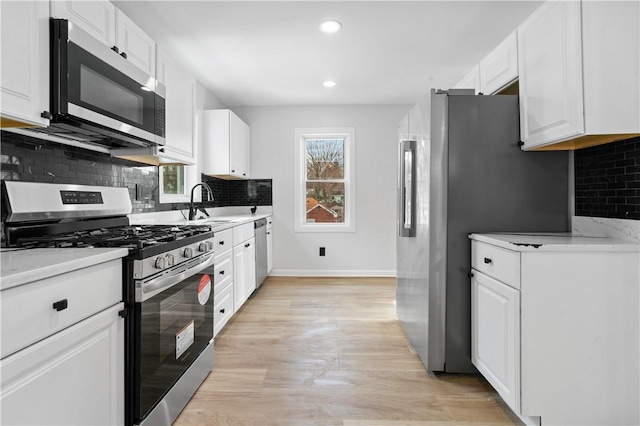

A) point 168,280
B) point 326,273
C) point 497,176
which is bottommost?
point 326,273

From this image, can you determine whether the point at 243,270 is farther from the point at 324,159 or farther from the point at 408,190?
the point at 324,159

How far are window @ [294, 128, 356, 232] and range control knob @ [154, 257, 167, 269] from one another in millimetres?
3463

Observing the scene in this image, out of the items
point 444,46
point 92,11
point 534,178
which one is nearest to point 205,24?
point 92,11

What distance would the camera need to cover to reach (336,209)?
5129mm

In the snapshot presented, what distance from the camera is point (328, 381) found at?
2.13m

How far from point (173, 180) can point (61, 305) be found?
8.26ft

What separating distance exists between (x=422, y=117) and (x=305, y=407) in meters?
1.90

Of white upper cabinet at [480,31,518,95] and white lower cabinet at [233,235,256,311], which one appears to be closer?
white upper cabinet at [480,31,518,95]

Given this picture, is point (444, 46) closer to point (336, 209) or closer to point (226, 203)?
point (336, 209)

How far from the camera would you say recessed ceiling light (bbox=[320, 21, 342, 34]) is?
2.66 metres

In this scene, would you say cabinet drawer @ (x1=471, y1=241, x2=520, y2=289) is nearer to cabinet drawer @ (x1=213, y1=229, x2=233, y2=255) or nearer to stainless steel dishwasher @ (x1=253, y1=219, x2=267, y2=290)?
cabinet drawer @ (x1=213, y1=229, x2=233, y2=255)

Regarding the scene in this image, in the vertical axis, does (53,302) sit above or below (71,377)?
above

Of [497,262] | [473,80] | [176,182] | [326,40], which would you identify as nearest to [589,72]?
[497,262]

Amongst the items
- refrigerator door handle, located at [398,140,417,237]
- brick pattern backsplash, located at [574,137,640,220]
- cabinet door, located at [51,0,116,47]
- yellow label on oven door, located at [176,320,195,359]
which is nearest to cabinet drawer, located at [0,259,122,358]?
yellow label on oven door, located at [176,320,195,359]
